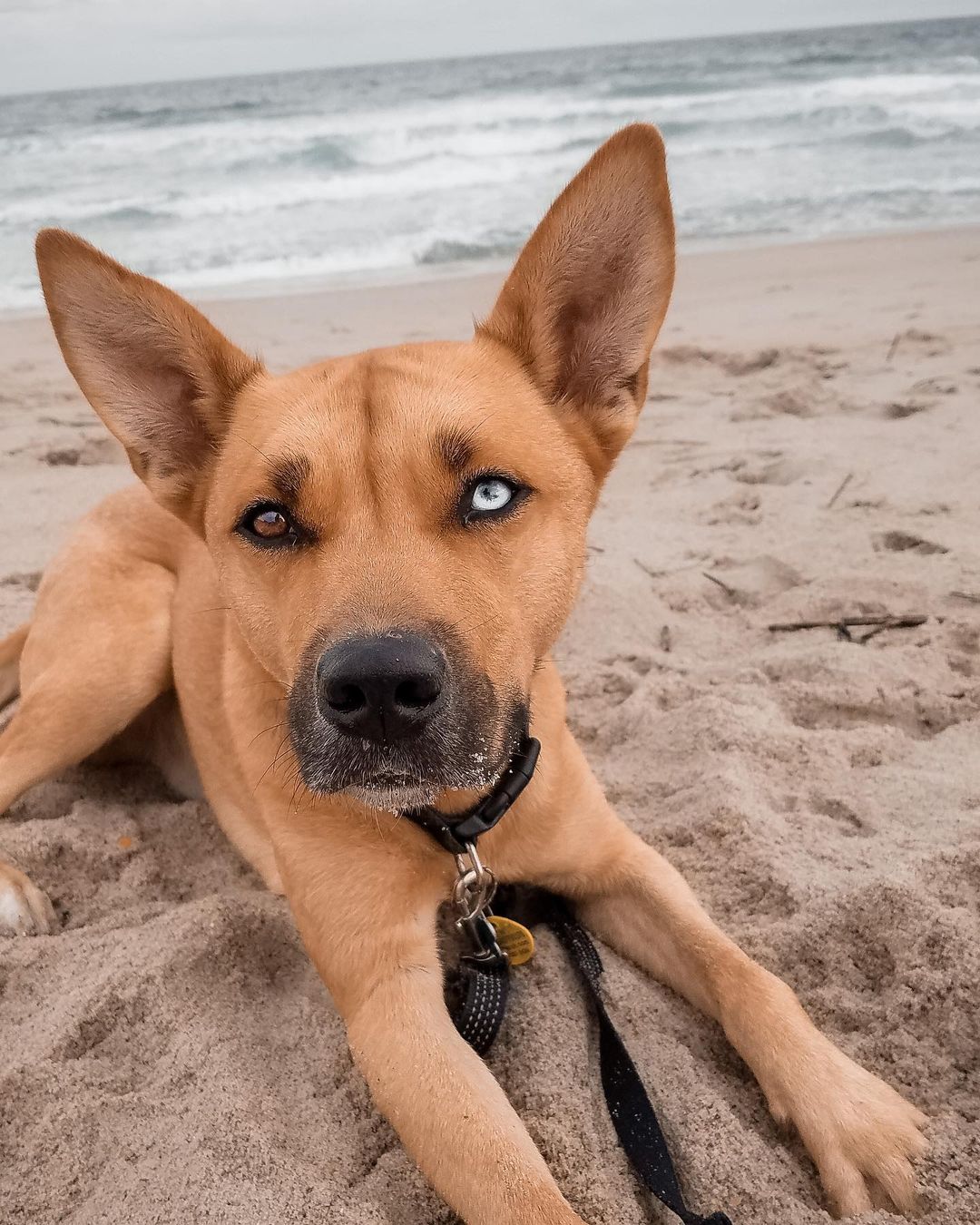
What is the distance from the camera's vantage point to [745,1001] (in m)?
2.31

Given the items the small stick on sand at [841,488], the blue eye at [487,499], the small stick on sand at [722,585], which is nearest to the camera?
the blue eye at [487,499]

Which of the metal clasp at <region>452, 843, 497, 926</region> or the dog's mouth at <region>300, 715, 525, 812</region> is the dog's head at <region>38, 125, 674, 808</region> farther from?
the metal clasp at <region>452, 843, 497, 926</region>

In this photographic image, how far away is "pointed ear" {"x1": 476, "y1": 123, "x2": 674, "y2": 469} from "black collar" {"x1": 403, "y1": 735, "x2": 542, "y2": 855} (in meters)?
0.89

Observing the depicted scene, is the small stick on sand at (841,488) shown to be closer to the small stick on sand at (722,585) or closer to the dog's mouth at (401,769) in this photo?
the small stick on sand at (722,585)

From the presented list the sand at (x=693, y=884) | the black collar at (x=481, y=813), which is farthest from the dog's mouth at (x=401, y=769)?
the sand at (x=693, y=884)

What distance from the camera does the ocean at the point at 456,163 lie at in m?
15.3

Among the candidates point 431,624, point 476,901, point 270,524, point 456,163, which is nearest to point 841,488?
point 476,901

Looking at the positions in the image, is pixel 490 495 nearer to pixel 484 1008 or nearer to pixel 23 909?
pixel 484 1008

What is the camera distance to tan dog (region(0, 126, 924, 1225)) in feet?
6.53

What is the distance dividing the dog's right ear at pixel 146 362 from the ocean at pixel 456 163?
11709 mm

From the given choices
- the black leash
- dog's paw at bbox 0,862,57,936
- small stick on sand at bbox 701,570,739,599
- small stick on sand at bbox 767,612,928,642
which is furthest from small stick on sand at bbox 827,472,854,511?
dog's paw at bbox 0,862,57,936

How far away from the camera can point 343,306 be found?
11562 mm

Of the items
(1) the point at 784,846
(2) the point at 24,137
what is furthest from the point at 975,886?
(2) the point at 24,137

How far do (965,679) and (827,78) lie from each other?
3539 cm
